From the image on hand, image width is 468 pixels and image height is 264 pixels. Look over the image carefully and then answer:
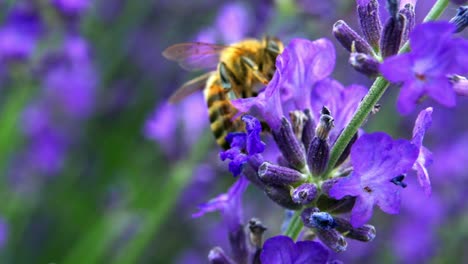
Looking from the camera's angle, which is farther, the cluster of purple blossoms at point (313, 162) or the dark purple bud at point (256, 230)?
the dark purple bud at point (256, 230)

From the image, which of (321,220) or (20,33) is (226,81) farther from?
(20,33)

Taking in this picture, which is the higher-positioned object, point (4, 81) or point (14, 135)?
point (4, 81)

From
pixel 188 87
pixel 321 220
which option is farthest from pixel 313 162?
pixel 188 87

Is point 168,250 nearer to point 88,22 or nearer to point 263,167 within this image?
point 88,22

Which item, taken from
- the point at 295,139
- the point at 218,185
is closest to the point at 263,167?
the point at 295,139

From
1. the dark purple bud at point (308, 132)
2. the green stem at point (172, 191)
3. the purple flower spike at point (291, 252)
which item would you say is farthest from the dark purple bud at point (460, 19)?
the green stem at point (172, 191)

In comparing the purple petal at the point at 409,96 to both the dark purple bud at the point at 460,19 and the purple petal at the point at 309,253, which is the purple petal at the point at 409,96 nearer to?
the dark purple bud at the point at 460,19
